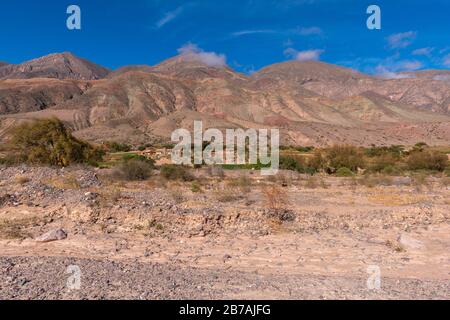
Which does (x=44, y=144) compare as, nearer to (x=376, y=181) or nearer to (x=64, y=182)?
(x=64, y=182)

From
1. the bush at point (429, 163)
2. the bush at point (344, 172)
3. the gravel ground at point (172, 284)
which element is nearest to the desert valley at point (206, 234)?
the gravel ground at point (172, 284)

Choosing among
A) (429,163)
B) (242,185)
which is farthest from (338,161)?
(242,185)

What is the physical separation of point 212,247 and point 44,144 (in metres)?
22.9

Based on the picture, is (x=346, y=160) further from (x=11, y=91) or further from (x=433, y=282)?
(x=11, y=91)

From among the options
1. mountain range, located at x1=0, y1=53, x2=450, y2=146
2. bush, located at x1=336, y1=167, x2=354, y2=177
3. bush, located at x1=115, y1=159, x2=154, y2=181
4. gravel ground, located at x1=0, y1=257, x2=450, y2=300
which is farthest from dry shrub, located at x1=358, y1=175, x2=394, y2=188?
mountain range, located at x1=0, y1=53, x2=450, y2=146

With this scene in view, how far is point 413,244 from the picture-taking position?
1241cm

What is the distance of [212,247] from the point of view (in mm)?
12289

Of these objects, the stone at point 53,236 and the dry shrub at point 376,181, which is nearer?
the stone at point 53,236

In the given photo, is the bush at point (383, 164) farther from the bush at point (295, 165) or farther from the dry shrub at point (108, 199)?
the dry shrub at point (108, 199)

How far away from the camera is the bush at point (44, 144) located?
30.4 m

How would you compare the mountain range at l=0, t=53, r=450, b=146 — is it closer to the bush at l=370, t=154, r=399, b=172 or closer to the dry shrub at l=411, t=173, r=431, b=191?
the bush at l=370, t=154, r=399, b=172

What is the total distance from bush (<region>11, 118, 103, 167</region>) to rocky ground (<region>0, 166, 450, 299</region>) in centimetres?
985

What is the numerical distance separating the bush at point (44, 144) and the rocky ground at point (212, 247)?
388 inches

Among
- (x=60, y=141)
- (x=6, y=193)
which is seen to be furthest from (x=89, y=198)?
(x=60, y=141)
